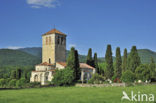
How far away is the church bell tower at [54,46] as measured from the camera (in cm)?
6806

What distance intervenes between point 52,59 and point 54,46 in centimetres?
399

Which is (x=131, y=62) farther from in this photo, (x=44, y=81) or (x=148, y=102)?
(x=148, y=102)

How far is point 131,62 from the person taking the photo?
58531 mm

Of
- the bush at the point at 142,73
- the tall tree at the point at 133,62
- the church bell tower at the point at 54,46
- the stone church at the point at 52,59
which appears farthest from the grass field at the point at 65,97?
the church bell tower at the point at 54,46

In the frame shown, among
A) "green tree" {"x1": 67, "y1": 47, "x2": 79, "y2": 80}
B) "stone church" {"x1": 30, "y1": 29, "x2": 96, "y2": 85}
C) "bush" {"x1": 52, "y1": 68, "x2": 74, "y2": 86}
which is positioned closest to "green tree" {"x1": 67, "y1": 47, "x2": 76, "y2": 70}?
"green tree" {"x1": 67, "y1": 47, "x2": 79, "y2": 80}

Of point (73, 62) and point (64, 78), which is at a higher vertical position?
point (73, 62)

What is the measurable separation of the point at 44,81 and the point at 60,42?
48.6ft

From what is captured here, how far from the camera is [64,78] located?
159 feet

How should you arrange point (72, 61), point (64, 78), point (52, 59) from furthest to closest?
point (52, 59), point (72, 61), point (64, 78)

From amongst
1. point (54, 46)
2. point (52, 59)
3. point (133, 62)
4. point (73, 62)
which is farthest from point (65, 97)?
point (54, 46)

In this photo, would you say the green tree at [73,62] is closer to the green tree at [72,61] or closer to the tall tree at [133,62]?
the green tree at [72,61]

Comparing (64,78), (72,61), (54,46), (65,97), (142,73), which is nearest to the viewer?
(65,97)

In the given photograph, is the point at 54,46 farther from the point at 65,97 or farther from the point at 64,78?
the point at 65,97

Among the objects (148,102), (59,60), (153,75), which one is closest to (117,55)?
(153,75)
